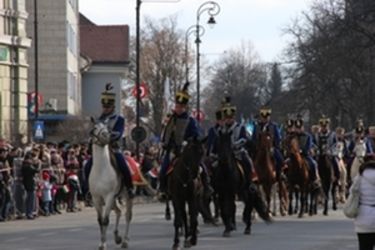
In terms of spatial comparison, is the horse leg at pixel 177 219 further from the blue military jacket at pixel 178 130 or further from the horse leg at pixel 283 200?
the horse leg at pixel 283 200

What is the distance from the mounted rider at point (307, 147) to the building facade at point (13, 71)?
55.4 ft

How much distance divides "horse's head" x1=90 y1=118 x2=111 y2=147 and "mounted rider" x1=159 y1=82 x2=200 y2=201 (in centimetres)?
115

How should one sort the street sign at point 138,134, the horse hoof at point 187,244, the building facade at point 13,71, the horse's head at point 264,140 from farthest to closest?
1. the building facade at point 13,71
2. the street sign at point 138,134
3. the horse's head at point 264,140
4. the horse hoof at point 187,244

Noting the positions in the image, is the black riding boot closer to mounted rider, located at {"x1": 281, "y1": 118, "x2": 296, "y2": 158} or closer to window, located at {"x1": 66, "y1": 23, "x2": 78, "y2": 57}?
mounted rider, located at {"x1": 281, "y1": 118, "x2": 296, "y2": 158}

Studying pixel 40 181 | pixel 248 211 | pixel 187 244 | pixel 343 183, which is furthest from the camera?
pixel 343 183

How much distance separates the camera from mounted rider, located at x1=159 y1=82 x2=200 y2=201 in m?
20.8

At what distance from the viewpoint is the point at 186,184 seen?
2030 cm

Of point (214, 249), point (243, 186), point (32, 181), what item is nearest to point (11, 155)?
point (32, 181)

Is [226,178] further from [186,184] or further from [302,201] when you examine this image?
[302,201]

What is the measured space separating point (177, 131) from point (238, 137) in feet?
13.3

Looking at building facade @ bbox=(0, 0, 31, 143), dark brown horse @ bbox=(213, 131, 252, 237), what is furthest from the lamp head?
dark brown horse @ bbox=(213, 131, 252, 237)

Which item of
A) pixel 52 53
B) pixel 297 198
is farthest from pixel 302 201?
pixel 52 53

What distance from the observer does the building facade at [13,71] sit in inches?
1802

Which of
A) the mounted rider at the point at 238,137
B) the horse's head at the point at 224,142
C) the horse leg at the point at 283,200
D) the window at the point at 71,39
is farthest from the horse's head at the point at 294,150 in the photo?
the window at the point at 71,39
